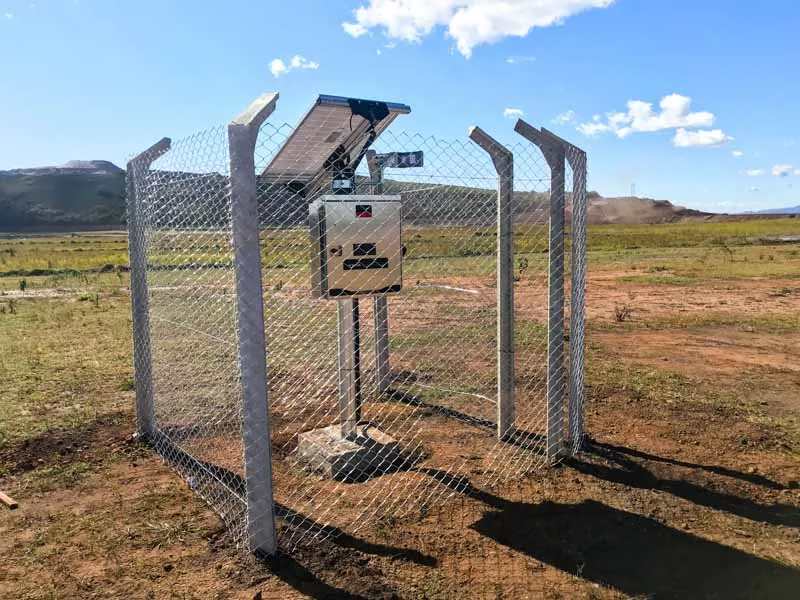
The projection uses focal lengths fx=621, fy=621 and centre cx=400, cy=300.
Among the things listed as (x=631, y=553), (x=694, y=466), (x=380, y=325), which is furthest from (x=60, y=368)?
(x=694, y=466)

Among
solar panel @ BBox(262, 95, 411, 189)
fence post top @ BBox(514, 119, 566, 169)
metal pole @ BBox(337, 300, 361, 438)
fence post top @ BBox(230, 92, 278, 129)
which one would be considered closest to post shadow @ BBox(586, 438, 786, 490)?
metal pole @ BBox(337, 300, 361, 438)

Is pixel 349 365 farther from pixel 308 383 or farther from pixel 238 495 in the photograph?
pixel 308 383

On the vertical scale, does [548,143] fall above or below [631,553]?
above

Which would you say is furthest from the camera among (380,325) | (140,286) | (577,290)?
(380,325)

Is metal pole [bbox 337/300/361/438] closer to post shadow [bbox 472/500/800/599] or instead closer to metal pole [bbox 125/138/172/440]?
post shadow [bbox 472/500/800/599]

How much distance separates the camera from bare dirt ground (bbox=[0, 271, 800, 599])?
326 centimetres

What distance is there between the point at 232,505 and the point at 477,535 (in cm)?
157

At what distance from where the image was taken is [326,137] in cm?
432

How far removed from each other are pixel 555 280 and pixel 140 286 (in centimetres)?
336

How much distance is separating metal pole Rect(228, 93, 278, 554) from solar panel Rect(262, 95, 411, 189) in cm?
74

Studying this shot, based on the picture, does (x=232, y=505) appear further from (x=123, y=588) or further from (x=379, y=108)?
(x=379, y=108)

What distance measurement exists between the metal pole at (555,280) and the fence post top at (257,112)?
1.99m

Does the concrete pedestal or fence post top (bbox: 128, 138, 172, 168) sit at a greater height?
fence post top (bbox: 128, 138, 172, 168)

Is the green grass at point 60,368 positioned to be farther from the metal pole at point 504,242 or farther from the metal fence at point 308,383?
the metal pole at point 504,242
